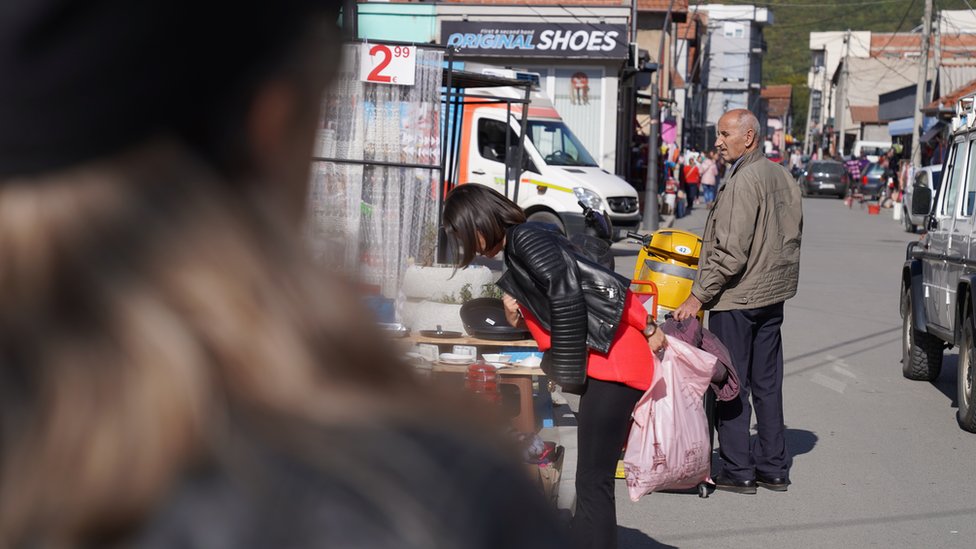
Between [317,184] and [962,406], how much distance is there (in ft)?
27.3

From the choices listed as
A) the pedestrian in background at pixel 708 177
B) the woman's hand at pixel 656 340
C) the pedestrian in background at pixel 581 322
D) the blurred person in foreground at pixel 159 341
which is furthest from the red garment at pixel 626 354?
the pedestrian in background at pixel 708 177

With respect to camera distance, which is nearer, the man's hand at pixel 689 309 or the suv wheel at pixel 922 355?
the man's hand at pixel 689 309

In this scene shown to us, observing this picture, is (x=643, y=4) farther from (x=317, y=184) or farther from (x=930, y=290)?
(x=317, y=184)

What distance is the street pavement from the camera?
610 centimetres

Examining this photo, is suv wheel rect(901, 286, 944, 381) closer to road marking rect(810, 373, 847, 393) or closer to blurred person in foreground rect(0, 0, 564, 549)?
road marking rect(810, 373, 847, 393)

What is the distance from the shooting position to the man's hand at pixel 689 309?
22.5ft

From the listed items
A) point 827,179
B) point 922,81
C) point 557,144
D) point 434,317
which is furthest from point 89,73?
point 827,179

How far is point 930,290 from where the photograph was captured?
392 inches

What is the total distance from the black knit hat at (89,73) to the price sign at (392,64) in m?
9.22

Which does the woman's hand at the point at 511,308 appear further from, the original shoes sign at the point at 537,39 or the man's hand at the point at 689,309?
the original shoes sign at the point at 537,39

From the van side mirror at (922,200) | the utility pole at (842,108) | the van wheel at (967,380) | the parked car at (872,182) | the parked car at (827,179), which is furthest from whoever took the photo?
the utility pole at (842,108)

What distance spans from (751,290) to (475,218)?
270 cm

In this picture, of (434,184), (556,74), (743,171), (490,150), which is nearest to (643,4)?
(556,74)

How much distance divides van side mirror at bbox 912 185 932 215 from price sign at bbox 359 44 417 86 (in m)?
4.53
